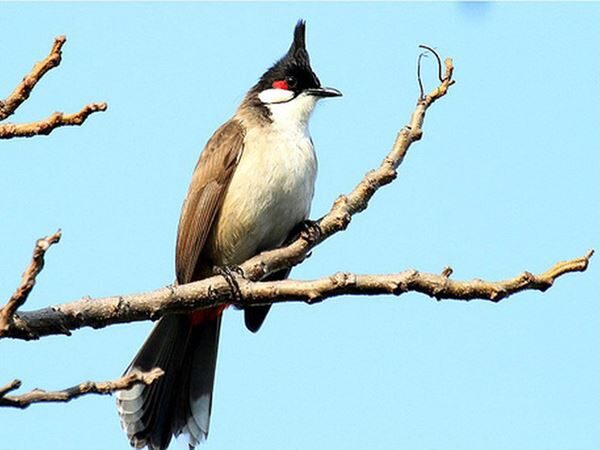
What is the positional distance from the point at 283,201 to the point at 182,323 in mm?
794

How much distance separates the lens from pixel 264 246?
4957 mm

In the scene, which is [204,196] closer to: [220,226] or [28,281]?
[220,226]

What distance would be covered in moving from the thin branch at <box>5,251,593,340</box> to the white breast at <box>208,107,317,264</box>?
1847mm

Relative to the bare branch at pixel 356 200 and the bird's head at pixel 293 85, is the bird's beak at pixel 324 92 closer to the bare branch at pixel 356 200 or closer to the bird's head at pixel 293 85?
the bird's head at pixel 293 85

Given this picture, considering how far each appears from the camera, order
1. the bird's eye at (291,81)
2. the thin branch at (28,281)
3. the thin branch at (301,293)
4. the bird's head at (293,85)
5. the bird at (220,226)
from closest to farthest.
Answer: the thin branch at (28,281) < the thin branch at (301,293) < the bird at (220,226) < the bird's head at (293,85) < the bird's eye at (291,81)

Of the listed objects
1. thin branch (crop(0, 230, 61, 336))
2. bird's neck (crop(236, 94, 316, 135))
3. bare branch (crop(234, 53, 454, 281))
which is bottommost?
thin branch (crop(0, 230, 61, 336))

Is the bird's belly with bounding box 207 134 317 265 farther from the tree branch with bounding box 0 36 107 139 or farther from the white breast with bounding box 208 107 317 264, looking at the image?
the tree branch with bounding box 0 36 107 139

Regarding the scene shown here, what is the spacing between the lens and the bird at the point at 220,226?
459 cm

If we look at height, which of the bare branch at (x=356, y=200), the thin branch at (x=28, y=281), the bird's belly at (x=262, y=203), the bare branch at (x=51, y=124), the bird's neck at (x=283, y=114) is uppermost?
the bird's neck at (x=283, y=114)

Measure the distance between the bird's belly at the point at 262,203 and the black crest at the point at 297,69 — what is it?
0.70 m

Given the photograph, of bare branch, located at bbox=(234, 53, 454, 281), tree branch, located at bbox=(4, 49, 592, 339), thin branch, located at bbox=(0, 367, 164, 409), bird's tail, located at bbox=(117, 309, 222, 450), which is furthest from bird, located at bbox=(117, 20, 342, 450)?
thin branch, located at bbox=(0, 367, 164, 409)

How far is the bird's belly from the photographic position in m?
4.82

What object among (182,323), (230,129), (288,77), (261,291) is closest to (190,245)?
(182,323)

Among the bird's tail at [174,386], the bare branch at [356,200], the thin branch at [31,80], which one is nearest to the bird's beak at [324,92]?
the bird's tail at [174,386]
